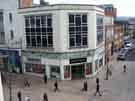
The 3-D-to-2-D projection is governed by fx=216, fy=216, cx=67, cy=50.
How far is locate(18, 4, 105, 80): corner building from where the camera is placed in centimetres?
2841

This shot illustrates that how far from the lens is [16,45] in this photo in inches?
1316

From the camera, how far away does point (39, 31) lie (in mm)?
29922

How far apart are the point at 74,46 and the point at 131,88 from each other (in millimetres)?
9079

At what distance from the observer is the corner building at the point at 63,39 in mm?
28406

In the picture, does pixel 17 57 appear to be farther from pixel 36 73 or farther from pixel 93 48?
pixel 93 48

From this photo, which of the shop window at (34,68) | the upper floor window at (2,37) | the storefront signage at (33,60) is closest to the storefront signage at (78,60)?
the shop window at (34,68)

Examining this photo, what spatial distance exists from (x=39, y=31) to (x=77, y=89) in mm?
10079

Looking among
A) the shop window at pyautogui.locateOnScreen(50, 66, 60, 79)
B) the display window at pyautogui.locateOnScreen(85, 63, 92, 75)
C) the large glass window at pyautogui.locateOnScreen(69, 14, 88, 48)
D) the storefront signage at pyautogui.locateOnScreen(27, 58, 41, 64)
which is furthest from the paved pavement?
the large glass window at pyautogui.locateOnScreen(69, 14, 88, 48)

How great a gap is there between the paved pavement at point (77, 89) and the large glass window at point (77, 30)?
509 centimetres

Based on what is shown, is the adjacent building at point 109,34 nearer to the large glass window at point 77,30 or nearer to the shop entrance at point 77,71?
the large glass window at point 77,30

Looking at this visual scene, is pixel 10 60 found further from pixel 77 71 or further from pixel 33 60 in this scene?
pixel 77 71

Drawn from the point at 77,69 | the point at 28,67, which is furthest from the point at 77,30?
the point at 28,67

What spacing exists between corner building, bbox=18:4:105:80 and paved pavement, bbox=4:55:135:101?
161cm

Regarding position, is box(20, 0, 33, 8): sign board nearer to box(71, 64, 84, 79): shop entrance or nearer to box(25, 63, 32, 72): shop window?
box(25, 63, 32, 72): shop window
